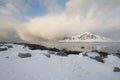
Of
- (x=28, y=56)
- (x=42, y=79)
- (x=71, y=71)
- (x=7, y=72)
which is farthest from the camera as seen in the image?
(x=28, y=56)

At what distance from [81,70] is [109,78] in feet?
8.68

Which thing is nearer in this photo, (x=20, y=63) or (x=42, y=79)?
(x=42, y=79)

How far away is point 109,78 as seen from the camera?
454 inches

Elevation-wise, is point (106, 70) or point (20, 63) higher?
point (20, 63)

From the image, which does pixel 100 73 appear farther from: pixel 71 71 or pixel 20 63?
pixel 20 63

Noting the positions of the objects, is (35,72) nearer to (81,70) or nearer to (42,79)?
(42,79)

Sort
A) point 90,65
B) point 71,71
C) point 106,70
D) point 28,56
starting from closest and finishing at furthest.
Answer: point 71,71 → point 106,70 → point 90,65 → point 28,56

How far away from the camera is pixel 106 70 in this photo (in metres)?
Answer: 13.1

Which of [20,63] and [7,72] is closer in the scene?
[7,72]

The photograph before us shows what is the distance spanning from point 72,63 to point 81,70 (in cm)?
186

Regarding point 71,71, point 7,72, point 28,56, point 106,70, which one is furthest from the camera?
point 28,56

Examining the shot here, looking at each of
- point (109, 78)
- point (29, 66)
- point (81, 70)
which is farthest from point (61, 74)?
point (109, 78)

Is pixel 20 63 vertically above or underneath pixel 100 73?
above

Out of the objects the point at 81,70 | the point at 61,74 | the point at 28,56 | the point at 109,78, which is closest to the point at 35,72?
the point at 61,74
